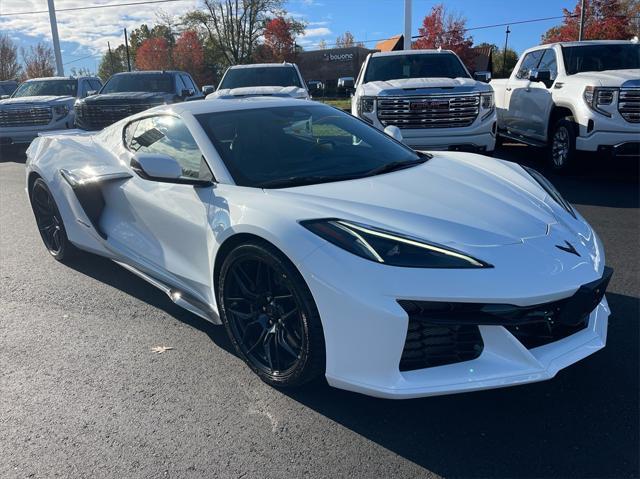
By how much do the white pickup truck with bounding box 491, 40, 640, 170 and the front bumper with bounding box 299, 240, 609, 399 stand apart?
5.62m

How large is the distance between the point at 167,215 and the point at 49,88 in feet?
40.4

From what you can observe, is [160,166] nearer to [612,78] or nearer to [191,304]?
[191,304]

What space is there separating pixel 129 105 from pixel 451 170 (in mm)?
8353

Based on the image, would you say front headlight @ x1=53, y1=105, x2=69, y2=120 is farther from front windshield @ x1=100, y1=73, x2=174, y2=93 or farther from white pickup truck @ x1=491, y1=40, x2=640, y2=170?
white pickup truck @ x1=491, y1=40, x2=640, y2=170

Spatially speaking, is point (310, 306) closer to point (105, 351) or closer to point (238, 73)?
point (105, 351)

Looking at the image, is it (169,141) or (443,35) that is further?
(443,35)

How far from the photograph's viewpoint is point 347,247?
2.44 m

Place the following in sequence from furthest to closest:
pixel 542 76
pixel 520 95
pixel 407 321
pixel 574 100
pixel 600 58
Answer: pixel 520 95
pixel 542 76
pixel 600 58
pixel 574 100
pixel 407 321

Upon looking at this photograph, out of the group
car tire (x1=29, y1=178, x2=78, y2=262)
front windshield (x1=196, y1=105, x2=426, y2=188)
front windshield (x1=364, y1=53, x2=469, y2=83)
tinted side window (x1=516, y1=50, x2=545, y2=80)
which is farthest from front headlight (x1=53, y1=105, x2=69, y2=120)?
front windshield (x1=196, y1=105, x2=426, y2=188)

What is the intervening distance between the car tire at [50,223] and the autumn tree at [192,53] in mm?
49628

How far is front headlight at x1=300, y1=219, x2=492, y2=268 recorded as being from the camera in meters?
2.37

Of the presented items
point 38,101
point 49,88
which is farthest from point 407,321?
point 49,88

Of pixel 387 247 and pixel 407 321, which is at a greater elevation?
pixel 387 247

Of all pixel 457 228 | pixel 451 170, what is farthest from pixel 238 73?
pixel 457 228
